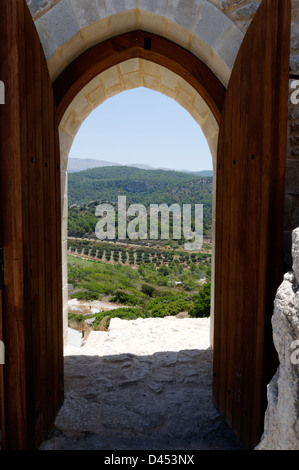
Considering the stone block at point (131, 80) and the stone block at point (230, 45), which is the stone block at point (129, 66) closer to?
the stone block at point (131, 80)

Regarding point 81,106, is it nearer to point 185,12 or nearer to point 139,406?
point 185,12

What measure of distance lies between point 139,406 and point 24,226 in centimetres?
165

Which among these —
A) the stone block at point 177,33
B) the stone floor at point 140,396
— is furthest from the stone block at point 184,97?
the stone floor at point 140,396

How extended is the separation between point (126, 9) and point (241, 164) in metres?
1.27

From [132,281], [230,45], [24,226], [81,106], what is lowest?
[132,281]

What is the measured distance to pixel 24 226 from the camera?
5.53ft

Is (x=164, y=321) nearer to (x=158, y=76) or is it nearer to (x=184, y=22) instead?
(x=158, y=76)

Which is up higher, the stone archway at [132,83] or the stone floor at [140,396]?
the stone archway at [132,83]

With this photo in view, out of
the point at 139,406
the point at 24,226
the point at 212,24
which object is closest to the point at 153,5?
the point at 212,24

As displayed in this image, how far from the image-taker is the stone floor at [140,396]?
2.15 metres

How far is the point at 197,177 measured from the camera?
79.3ft

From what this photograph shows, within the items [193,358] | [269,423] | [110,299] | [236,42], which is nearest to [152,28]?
[236,42]

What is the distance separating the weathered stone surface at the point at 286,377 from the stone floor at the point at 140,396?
98 cm

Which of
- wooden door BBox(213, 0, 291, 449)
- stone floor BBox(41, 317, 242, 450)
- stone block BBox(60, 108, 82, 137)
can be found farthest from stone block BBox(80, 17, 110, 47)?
stone floor BBox(41, 317, 242, 450)
